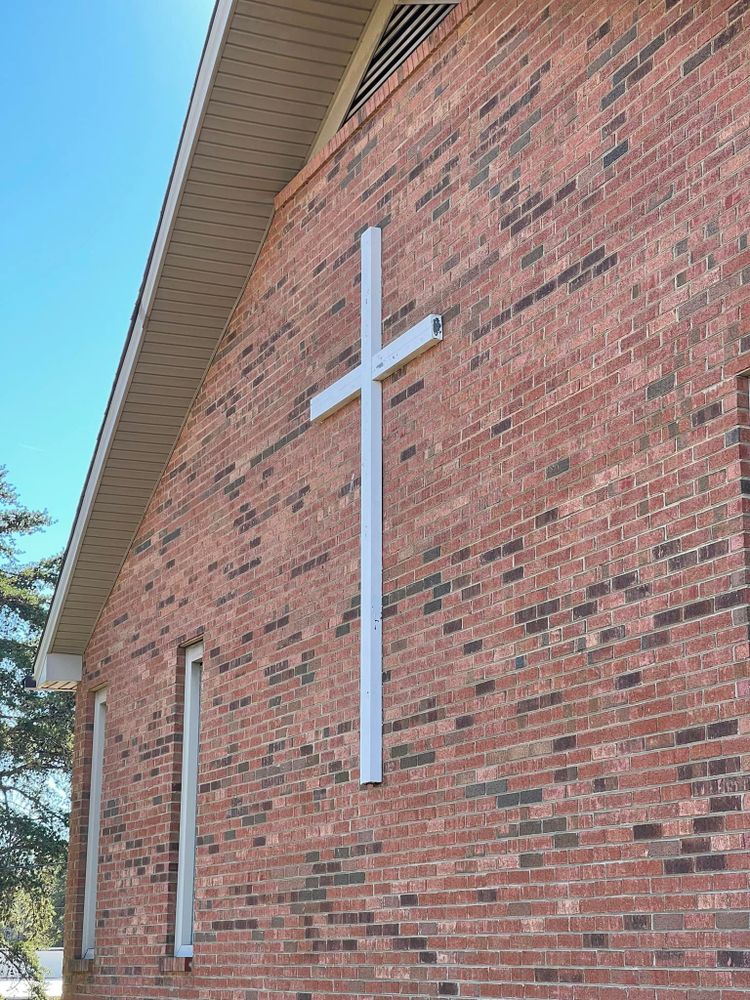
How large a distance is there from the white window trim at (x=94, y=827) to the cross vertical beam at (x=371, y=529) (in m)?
4.89

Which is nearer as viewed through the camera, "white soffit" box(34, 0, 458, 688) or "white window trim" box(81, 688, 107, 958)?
"white soffit" box(34, 0, 458, 688)

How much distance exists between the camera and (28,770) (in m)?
25.3

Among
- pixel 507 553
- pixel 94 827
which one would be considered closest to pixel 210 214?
pixel 507 553

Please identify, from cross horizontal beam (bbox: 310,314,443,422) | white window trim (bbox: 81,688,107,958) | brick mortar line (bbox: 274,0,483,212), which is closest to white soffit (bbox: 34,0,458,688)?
brick mortar line (bbox: 274,0,483,212)

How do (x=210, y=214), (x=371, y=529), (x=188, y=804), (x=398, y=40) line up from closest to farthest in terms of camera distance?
(x=371, y=529) < (x=398, y=40) < (x=210, y=214) < (x=188, y=804)

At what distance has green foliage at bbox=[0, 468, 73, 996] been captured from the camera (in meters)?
24.2

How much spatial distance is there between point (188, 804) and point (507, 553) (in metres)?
4.42

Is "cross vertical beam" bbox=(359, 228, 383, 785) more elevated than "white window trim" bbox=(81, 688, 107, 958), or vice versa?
"cross vertical beam" bbox=(359, 228, 383, 785)

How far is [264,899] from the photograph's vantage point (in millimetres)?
8234

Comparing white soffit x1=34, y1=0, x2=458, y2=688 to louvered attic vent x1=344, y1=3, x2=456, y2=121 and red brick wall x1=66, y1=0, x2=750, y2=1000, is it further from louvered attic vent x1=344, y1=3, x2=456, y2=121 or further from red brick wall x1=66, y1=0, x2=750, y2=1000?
red brick wall x1=66, y1=0, x2=750, y2=1000

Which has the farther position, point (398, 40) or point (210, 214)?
point (210, 214)

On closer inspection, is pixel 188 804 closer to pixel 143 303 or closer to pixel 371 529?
pixel 371 529

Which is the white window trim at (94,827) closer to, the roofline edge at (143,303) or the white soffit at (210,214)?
the roofline edge at (143,303)

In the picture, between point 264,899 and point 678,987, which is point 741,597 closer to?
point 678,987
